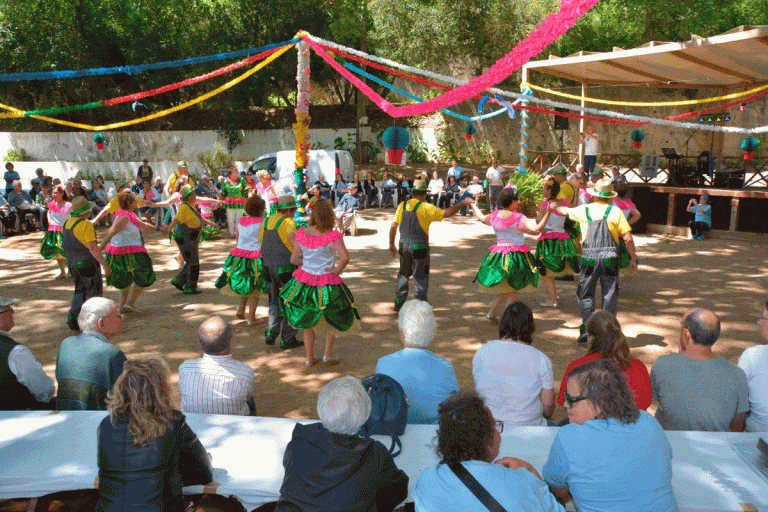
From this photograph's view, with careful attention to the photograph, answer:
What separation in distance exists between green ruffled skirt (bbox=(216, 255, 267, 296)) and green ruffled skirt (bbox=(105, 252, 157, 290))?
121 centimetres

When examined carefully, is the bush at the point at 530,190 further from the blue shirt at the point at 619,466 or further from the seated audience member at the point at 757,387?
the blue shirt at the point at 619,466

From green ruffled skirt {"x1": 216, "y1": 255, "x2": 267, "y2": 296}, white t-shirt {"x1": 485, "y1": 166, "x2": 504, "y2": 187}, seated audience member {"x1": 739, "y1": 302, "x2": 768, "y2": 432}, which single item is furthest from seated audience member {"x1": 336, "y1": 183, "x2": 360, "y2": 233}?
seated audience member {"x1": 739, "y1": 302, "x2": 768, "y2": 432}

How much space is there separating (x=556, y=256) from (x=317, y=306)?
10.6 feet

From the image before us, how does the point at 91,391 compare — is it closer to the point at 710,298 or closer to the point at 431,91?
the point at 710,298

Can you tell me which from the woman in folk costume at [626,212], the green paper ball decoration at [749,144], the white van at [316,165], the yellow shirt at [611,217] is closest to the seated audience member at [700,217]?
the green paper ball decoration at [749,144]

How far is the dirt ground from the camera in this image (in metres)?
5.78

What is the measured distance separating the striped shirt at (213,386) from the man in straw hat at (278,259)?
8.13ft

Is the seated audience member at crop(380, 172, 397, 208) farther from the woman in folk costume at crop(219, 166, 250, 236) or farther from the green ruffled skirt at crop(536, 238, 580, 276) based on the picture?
the green ruffled skirt at crop(536, 238, 580, 276)

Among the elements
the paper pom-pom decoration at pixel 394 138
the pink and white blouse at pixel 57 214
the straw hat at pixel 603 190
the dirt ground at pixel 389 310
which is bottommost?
the dirt ground at pixel 389 310

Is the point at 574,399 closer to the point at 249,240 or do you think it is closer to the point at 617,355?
the point at 617,355

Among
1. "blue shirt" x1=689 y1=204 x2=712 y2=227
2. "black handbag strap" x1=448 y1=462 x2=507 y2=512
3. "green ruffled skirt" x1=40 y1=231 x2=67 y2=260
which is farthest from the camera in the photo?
"blue shirt" x1=689 y1=204 x2=712 y2=227

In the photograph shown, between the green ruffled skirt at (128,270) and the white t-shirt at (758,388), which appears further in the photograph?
the green ruffled skirt at (128,270)

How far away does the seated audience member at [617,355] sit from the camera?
331cm

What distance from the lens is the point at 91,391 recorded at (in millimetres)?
3422
